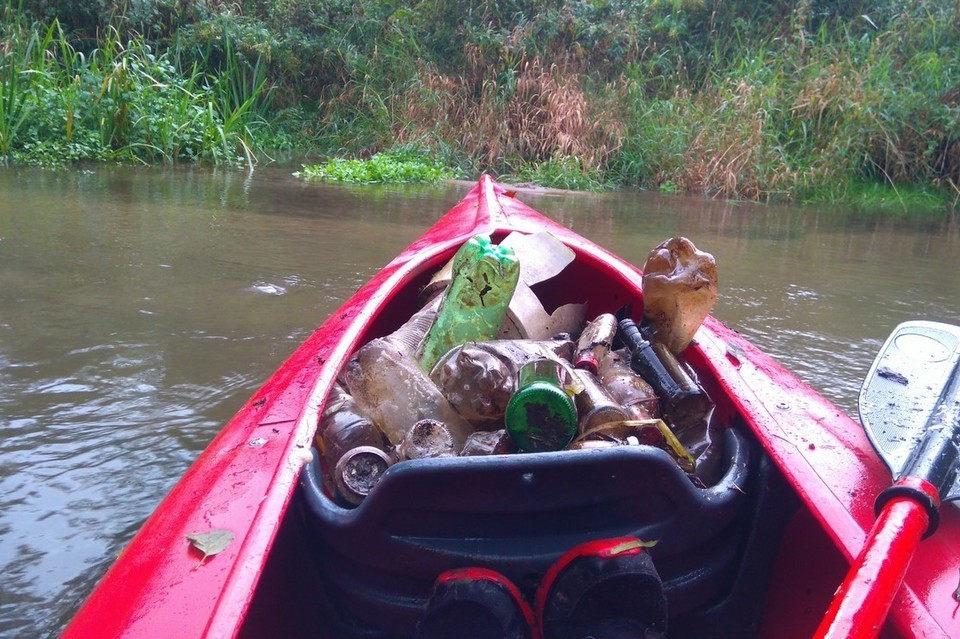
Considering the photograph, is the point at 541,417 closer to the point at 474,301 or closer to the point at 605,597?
the point at 605,597

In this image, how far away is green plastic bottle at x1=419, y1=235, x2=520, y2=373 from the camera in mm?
1669

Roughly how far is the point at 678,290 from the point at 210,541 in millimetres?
1096

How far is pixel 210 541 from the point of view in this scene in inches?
40.5

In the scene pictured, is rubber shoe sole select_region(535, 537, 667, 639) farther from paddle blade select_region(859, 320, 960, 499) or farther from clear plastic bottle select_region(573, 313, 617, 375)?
clear plastic bottle select_region(573, 313, 617, 375)

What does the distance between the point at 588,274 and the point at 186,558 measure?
1708 millimetres

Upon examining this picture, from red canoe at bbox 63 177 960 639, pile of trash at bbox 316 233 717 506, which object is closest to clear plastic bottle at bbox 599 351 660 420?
pile of trash at bbox 316 233 717 506

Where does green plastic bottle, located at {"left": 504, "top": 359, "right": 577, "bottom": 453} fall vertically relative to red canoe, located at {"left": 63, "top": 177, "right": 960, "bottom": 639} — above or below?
above

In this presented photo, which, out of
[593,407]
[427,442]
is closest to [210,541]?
[427,442]

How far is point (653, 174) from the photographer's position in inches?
341

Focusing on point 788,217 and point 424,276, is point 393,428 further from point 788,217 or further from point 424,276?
point 788,217

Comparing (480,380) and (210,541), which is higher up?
(480,380)

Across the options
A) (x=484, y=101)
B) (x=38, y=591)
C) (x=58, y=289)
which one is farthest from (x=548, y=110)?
(x=38, y=591)

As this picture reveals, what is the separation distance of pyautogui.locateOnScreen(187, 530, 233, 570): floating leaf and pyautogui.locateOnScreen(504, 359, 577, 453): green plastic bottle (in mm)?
429

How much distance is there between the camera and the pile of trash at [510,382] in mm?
1249
